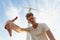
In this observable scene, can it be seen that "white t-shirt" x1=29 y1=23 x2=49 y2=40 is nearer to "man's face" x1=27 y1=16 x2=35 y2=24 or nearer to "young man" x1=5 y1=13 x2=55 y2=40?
"young man" x1=5 y1=13 x2=55 y2=40

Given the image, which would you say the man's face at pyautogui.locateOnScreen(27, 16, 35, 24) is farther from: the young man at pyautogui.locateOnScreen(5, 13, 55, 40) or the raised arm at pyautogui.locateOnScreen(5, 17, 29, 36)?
the raised arm at pyautogui.locateOnScreen(5, 17, 29, 36)

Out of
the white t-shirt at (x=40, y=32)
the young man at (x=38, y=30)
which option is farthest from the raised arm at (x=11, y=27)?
the white t-shirt at (x=40, y=32)

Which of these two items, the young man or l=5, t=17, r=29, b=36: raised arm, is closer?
l=5, t=17, r=29, b=36: raised arm

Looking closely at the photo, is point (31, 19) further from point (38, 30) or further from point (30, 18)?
point (38, 30)

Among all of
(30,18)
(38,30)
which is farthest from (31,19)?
(38,30)

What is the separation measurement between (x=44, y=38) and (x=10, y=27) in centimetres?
98

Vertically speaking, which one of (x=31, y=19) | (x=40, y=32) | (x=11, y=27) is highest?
(x=31, y=19)

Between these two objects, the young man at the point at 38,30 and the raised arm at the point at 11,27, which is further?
the young man at the point at 38,30

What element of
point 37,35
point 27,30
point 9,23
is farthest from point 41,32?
point 9,23

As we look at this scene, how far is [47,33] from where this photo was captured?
5.80 metres

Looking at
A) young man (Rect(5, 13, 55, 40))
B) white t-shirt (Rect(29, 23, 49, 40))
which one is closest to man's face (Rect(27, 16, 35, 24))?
young man (Rect(5, 13, 55, 40))

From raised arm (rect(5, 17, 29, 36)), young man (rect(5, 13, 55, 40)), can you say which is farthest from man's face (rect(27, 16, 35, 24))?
raised arm (rect(5, 17, 29, 36))

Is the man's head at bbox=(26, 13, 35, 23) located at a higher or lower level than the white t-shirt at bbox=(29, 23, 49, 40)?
higher

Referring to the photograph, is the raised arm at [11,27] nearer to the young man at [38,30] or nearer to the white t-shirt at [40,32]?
the young man at [38,30]
